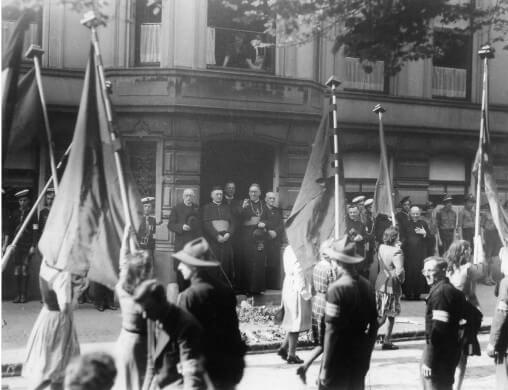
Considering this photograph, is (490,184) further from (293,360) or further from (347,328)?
(347,328)

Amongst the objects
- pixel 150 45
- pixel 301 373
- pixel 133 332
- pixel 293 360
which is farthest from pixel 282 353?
pixel 150 45

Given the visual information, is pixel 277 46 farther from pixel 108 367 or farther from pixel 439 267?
pixel 108 367

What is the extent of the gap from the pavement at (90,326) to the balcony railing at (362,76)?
11.4 ft

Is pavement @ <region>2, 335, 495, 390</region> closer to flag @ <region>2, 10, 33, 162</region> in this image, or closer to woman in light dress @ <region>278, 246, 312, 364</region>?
woman in light dress @ <region>278, 246, 312, 364</region>

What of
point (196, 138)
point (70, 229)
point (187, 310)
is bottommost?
point (187, 310)

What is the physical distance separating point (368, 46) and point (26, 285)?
579cm

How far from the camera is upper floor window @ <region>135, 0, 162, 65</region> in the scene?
7898 millimetres

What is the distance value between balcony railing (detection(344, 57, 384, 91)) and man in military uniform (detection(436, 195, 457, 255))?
7.51ft

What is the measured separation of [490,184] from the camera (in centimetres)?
842

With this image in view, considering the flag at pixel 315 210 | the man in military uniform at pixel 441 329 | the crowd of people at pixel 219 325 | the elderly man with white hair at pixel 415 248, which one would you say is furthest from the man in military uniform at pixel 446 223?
the man in military uniform at pixel 441 329

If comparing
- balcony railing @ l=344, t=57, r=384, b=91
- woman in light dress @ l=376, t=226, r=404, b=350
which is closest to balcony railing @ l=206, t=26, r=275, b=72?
balcony railing @ l=344, t=57, r=384, b=91

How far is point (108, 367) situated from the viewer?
3688mm

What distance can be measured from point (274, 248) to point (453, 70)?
394cm

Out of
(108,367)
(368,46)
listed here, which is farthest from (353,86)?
(108,367)
